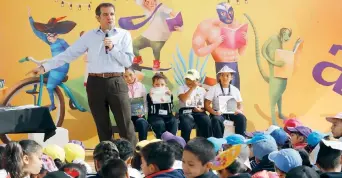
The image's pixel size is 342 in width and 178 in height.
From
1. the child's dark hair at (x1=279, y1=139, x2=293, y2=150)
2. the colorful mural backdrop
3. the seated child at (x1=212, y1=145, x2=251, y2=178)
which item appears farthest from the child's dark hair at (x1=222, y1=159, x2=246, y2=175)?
the colorful mural backdrop

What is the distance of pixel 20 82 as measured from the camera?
8.55 metres

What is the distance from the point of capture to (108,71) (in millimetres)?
7000

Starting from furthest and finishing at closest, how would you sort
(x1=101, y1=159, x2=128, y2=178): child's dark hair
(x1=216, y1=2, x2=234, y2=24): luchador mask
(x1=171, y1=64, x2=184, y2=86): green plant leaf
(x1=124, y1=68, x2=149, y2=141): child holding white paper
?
(x1=216, y1=2, x2=234, y2=24): luchador mask < (x1=171, y1=64, x2=184, y2=86): green plant leaf < (x1=124, y1=68, x2=149, y2=141): child holding white paper < (x1=101, y1=159, x2=128, y2=178): child's dark hair

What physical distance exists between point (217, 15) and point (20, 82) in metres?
2.51

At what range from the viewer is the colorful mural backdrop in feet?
28.2

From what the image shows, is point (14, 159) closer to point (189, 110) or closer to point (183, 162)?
point (183, 162)

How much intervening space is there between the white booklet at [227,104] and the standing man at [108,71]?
186 centimetres

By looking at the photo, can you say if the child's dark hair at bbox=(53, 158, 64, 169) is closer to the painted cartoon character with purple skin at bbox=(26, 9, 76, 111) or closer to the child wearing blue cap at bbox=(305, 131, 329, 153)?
the child wearing blue cap at bbox=(305, 131, 329, 153)

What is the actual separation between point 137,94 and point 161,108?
32 centimetres

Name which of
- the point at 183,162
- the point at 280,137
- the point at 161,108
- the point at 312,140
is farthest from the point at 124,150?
the point at 161,108

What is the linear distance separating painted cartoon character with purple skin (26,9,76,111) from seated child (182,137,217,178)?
4.51 m

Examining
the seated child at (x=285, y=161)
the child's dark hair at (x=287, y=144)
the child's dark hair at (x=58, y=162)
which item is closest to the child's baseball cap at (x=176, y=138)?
the child's dark hair at (x=287, y=144)

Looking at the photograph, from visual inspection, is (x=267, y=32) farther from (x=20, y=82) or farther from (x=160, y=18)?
(x=20, y=82)

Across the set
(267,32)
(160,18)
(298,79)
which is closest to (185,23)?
(160,18)
